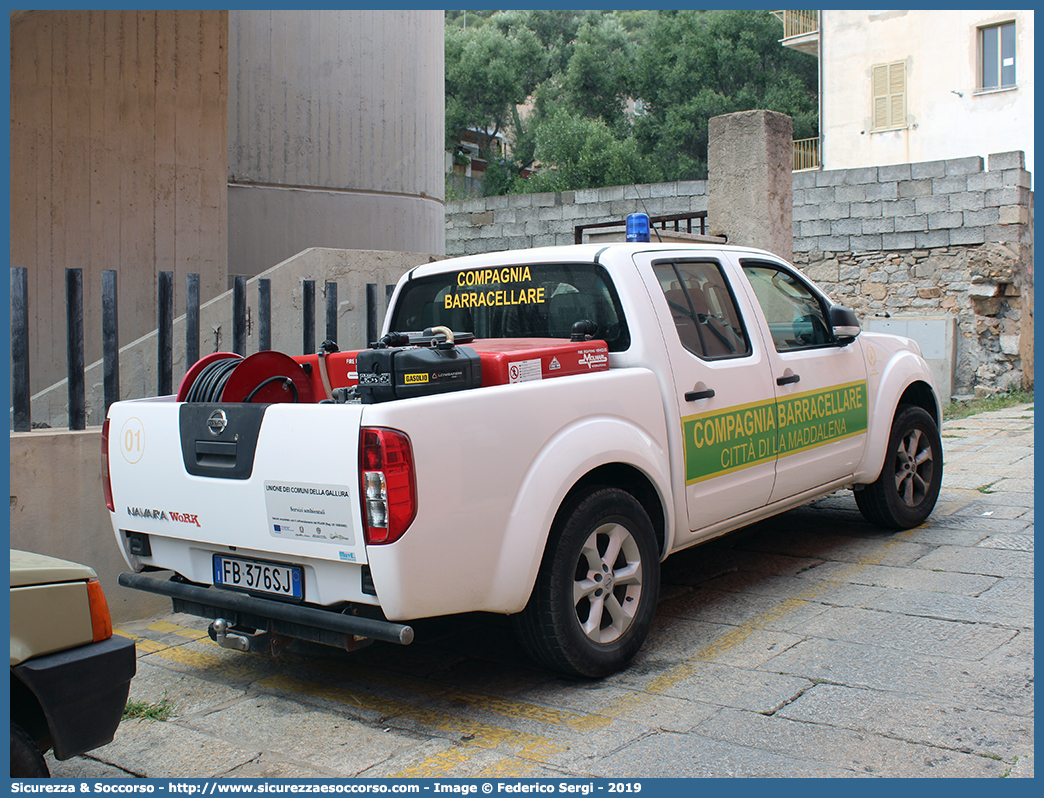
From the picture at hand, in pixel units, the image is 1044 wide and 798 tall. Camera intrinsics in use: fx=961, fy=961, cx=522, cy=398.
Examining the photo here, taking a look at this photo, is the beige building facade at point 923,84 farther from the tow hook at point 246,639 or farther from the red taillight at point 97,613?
the red taillight at point 97,613

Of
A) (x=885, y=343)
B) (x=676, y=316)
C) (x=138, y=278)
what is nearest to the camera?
(x=676, y=316)

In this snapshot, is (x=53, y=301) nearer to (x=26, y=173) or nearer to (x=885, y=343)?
(x=26, y=173)

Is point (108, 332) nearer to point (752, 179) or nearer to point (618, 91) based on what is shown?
point (752, 179)

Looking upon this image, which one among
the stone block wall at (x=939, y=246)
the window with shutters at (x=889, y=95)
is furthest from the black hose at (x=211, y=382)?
the window with shutters at (x=889, y=95)

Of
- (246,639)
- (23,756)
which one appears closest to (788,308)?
(246,639)

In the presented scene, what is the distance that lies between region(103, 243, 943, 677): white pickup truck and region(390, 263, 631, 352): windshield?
11 mm

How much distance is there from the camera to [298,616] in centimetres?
336

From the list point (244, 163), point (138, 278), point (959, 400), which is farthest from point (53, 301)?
point (959, 400)

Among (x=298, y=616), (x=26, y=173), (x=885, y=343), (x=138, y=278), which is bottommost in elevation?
(x=298, y=616)

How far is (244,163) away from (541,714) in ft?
24.3

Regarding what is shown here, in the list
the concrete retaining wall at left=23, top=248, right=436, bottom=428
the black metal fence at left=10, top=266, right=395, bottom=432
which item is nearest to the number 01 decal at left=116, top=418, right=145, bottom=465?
the black metal fence at left=10, top=266, right=395, bottom=432

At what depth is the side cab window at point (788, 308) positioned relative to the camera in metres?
5.16

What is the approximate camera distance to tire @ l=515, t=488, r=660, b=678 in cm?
360
